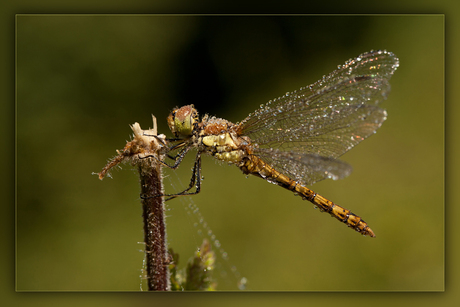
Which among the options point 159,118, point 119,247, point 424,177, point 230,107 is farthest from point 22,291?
point 424,177

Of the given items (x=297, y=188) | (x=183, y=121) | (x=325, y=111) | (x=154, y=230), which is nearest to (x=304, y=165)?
(x=297, y=188)

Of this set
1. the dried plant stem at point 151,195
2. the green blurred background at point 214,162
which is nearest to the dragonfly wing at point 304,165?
the dried plant stem at point 151,195

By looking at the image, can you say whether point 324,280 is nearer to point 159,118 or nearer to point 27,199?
point 159,118

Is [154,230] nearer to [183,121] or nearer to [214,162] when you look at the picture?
[183,121]

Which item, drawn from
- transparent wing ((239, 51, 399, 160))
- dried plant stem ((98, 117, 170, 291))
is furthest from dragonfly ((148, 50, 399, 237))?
dried plant stem ((98, 117, 170, 291))

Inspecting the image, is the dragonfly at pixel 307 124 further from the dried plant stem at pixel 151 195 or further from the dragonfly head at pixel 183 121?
the dried plant stem at pixel 151 195

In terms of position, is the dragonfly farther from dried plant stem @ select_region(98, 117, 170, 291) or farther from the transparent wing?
dried plant stem @ select_region(98, 117, 170, 291)
